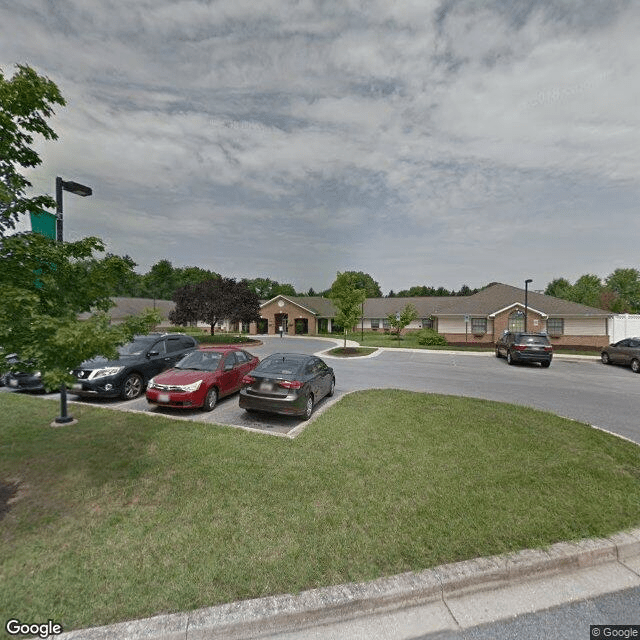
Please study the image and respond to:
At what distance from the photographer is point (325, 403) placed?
887cm

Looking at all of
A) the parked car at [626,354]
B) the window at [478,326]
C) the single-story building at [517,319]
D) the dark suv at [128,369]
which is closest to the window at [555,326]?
the single-story building at [517,319]

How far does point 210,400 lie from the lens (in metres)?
8.01

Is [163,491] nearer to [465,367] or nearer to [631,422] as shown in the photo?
[631,422]

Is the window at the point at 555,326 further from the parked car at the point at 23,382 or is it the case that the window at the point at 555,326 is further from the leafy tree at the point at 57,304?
the parked car at the point at 23,382

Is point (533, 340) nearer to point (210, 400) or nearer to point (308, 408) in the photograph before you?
point (308, 408)

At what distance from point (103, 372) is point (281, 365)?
4650 mm

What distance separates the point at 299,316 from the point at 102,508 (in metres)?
41.3

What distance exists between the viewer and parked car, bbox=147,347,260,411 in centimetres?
753

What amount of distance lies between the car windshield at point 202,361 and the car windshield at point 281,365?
1495mm

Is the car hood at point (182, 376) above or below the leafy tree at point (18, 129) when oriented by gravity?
below

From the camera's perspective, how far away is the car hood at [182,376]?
304 inches

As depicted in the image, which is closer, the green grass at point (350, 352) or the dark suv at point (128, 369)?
the dark suv at point (128, 369)

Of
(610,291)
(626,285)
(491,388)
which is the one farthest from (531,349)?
(626,285)

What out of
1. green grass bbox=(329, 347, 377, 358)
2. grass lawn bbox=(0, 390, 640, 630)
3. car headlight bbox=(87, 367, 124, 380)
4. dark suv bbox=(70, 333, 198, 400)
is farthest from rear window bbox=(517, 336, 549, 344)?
car headlight bbox=(87, 367, 124, 380)
